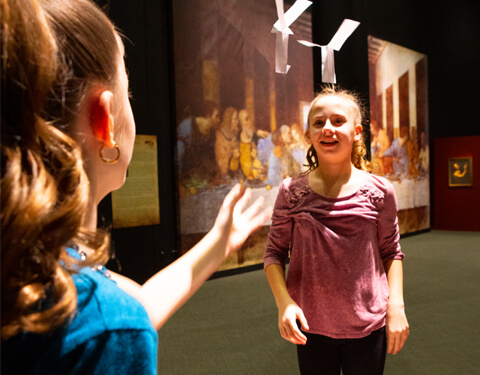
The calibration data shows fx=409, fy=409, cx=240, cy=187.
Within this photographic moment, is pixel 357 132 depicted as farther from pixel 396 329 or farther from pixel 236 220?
pixel 236 220

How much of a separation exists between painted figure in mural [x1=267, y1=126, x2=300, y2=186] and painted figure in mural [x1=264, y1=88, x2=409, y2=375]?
4657 millimetres

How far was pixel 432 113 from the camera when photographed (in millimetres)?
10352

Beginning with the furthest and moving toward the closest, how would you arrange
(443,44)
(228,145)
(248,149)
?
(443,44), (248,149), (228,145)

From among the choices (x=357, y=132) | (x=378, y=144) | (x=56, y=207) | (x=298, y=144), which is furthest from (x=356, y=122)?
(x=378, y=144)

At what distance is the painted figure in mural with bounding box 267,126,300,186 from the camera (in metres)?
6.43

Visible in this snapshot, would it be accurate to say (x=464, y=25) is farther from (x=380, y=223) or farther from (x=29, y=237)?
(x=29, y=237)

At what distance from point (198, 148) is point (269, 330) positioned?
2.70 metres

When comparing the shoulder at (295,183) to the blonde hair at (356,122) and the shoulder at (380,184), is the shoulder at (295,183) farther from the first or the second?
the shoulder at (380,184)

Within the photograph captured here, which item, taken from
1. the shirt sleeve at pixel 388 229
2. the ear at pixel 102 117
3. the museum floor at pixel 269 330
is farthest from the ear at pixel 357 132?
the museum floor at pixel 269 330

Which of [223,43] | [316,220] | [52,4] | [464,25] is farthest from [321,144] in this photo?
[464,25]

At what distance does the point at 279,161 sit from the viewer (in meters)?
6.50

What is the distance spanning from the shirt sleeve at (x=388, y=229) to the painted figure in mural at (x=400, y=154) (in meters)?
7.51

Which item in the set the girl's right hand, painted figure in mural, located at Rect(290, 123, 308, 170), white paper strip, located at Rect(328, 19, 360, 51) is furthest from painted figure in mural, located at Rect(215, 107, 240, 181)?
the girl's right hand

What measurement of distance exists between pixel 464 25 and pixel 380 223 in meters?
10.8
